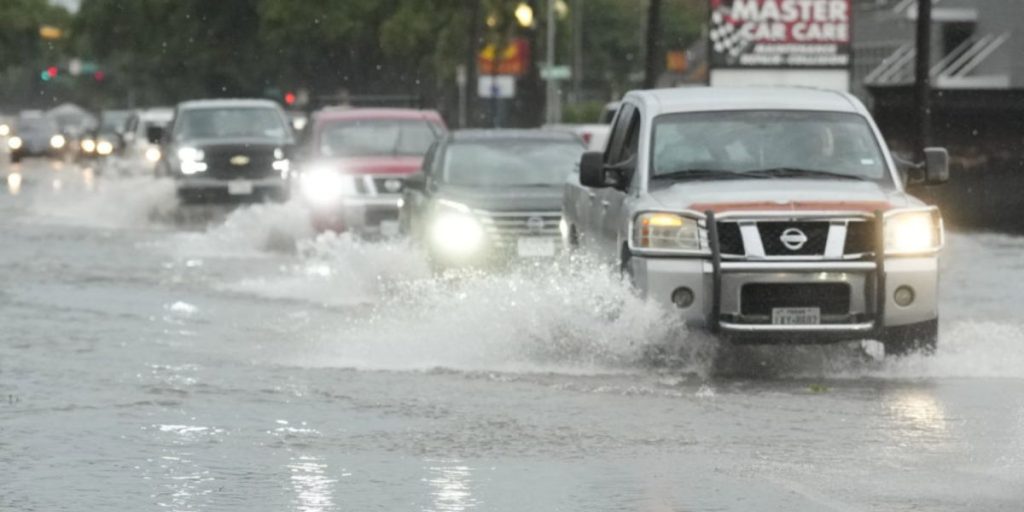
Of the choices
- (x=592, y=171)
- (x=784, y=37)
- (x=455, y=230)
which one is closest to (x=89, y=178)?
(x=784, y=37)

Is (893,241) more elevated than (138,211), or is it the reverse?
(893,241)

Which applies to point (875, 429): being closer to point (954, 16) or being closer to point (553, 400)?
point (553, 400)

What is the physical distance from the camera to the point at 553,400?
13.8m

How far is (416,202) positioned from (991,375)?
29.6 feet

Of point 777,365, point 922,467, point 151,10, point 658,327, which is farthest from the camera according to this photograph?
point 151,10

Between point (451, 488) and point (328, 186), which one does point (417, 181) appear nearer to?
point (328, 186)

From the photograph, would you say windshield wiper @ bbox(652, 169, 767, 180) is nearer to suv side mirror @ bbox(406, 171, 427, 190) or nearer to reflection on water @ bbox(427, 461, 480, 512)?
reflection on water @ bbox(427, 461, 480, 512)

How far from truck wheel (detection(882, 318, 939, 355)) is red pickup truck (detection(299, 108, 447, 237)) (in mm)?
11734

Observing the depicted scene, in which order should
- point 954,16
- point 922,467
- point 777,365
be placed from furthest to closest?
point 954,16, point 777,365, point 922,467

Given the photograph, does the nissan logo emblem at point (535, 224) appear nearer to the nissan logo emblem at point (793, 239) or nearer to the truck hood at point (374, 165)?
the truck hood at point (374, 165)

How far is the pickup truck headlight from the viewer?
48.7 ft

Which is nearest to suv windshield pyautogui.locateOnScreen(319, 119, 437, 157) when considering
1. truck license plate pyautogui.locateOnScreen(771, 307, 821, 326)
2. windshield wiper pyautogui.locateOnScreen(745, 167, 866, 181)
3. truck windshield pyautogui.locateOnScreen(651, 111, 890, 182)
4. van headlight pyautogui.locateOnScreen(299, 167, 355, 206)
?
van headlight pyautogui.locateOnScreen(299, 167, 355, 206)

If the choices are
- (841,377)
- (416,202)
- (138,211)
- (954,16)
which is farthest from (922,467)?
(954,16)

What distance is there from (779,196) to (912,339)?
1.24 metres
